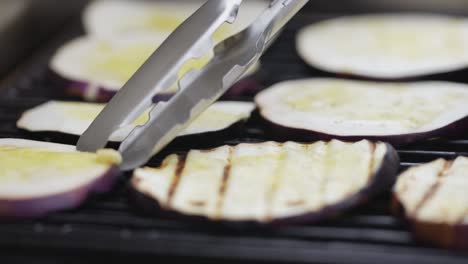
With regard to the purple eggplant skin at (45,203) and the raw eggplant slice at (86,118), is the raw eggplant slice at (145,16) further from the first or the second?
the purple eggplant skin at (45,203)

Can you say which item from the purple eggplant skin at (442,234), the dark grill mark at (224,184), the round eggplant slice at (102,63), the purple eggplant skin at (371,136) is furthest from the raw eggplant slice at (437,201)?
the round eggplant slice at (102,63)

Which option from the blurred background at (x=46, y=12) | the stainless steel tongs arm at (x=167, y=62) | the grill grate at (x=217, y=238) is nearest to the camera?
the grill grate at (x=217, y=238)

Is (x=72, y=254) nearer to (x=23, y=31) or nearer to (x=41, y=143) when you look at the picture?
(x=41, y=143)

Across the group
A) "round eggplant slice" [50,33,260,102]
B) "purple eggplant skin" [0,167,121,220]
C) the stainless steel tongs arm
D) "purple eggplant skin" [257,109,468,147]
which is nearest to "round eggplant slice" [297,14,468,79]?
"round eggplant slice" [50,33,260,102]

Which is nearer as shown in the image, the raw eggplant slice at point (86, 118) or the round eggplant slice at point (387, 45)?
the raw eggplant slice at point (86, 118)

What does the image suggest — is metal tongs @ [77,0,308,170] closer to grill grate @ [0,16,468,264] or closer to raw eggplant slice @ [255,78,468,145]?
grill grate @ [0,16,468,264]

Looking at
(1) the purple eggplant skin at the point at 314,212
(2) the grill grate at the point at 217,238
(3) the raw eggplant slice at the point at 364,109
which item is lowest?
(3) the raw eggplant slice at the point at 364,109
